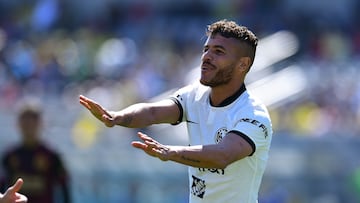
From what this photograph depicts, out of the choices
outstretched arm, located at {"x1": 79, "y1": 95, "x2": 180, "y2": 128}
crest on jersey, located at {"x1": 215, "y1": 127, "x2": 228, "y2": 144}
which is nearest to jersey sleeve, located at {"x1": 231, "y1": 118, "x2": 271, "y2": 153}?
crest on jersey, located at {"x1": 215, "y1": 127, "x2": 228, "y2": 144}

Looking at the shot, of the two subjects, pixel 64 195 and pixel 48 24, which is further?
pixel 48 24

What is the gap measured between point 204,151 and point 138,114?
0.80m

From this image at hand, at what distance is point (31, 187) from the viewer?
12.1 meters

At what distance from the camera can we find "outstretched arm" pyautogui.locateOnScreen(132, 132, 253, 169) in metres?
7.57

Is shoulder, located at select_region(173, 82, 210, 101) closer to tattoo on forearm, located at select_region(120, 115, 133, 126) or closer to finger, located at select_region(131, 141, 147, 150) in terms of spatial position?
tattoo on forearm, located at select_region(120, 115, 133, 126)

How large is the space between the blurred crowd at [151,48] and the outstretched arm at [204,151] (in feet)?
34.9

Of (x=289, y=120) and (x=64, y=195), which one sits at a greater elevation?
(x=64, y=195)

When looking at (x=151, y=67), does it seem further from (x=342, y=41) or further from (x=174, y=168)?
(x=174, y=168)

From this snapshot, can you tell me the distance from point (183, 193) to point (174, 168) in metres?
0.54

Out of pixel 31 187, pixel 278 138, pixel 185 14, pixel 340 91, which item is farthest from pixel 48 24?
pixel 31 187

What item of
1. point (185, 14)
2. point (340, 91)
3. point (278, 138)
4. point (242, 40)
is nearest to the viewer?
point (242, 40)

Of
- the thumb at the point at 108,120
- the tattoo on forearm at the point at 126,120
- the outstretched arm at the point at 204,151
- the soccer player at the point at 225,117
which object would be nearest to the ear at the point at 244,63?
the soccer player at the point at 225,117

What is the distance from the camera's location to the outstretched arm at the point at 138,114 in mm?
8156

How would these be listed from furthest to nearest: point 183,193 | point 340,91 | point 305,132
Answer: point 340,91 < point 305,132 < point 183,193
